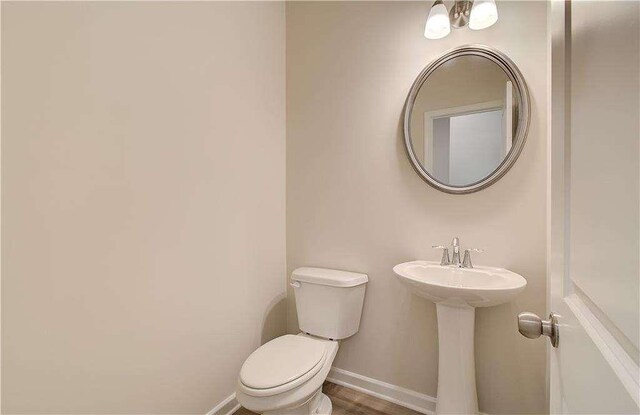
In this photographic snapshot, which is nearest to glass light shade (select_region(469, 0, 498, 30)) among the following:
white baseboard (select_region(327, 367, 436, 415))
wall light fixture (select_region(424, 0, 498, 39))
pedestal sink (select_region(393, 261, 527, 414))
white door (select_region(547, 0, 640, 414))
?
wall light fixture (select_region(424, 0, 498, 39))

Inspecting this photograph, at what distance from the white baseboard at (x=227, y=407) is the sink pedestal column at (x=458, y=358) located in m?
1.12

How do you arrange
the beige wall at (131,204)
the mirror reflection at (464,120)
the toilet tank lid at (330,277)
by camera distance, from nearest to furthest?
1. the beige wall at (131,204)
2. the mirror reflection at (464,120)
3. the toilet tank lid at (330,277)

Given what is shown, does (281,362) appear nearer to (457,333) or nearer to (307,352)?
(307,352)

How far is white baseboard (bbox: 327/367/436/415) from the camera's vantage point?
1.73m

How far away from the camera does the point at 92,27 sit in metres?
1.18

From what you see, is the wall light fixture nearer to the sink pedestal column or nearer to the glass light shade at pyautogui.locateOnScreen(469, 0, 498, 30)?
the glass light shade at pyautogui.locateOnScreen(469, 0, 498, 30)

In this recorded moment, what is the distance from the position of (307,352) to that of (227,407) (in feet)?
2.01

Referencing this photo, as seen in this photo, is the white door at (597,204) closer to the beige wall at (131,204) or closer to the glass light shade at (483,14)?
the glass light shade at (483,14)

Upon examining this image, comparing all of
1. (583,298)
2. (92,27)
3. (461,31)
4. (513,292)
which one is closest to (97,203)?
(92,27)

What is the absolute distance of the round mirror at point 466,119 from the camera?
1.52 metres

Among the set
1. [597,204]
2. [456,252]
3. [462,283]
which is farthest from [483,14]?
[597,204]

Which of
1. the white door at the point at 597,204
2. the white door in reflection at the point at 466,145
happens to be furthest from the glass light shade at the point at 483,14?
the white door at the point at 597,204

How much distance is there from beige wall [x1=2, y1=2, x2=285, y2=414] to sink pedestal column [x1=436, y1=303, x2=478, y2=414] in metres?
1.10

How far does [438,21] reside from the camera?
1.57 m
